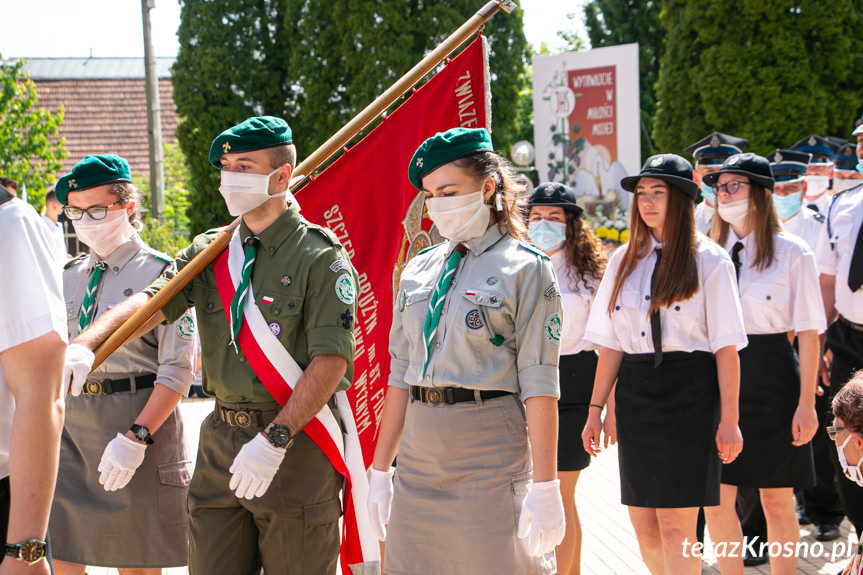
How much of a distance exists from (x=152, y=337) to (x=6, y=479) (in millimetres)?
1977

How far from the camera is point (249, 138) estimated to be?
3561 millimetres

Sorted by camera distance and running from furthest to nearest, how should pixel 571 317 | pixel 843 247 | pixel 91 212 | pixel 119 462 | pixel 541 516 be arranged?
pixel 843 247
pixel 571 317
pixel 91 212
pixel 119 462
pixel 541 516

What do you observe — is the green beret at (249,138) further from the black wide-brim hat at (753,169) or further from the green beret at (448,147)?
the black wide-brim hat at (753,169)

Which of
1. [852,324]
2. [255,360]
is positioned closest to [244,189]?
[255,360]

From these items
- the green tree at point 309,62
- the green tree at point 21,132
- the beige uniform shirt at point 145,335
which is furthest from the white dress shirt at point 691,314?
the green tree at point 21,132

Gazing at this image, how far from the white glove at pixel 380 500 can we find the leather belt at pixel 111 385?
1339 millimetres

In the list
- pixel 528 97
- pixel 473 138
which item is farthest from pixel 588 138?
pixel 528 97

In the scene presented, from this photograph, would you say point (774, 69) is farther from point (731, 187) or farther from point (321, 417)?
point (321, 417)

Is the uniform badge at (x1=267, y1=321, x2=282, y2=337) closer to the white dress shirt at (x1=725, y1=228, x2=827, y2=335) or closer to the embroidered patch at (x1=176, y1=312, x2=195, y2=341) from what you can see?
the embroidered patch at (x1=176, y1=312, x2=195, y2=341)

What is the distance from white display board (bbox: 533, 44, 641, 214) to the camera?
1895 cm

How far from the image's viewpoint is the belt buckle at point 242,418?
347 cm

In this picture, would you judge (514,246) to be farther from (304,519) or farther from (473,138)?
(304,519)

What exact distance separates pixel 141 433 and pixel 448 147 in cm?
182

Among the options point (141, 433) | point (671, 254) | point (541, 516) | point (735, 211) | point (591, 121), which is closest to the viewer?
point (541, 516)
